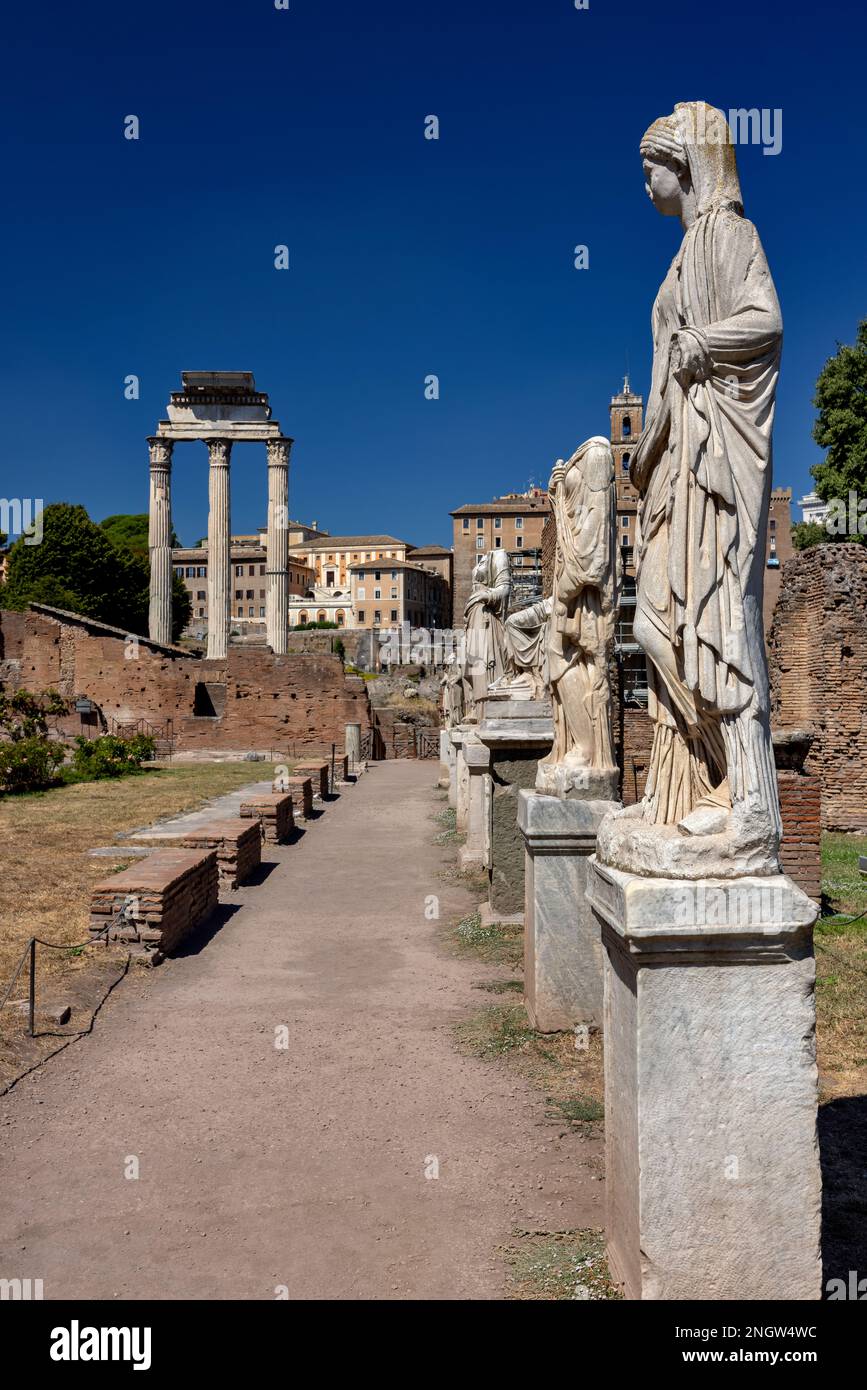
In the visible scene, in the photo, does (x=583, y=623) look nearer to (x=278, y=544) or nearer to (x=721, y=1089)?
(x=721, y=1089)

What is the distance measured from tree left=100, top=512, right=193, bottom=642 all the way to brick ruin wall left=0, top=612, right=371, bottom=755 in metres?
20.2

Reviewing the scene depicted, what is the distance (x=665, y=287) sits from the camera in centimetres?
307

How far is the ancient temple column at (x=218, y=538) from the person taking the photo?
42.6 m

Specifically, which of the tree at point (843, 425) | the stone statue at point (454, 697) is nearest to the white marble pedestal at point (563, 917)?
the stone statue at point (454, 697)

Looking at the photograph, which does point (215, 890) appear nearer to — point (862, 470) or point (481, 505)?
point (862, 470)

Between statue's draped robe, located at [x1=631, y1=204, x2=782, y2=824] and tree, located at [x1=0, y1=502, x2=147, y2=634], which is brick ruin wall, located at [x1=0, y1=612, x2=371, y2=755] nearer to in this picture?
tree, located at [x1=0, y1=502, x2=147, y2=634]

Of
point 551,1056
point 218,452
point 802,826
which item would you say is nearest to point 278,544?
point 218,452

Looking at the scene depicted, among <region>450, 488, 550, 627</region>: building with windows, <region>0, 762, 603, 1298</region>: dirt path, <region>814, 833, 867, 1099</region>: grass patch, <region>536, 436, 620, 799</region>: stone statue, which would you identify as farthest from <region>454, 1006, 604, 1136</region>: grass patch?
<region>450, 488, 550, 627</region>: building with windows

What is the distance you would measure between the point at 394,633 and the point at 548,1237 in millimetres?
77600

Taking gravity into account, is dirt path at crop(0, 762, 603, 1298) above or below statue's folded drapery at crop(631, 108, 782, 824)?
below

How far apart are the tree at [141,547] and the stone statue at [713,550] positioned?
186 ft

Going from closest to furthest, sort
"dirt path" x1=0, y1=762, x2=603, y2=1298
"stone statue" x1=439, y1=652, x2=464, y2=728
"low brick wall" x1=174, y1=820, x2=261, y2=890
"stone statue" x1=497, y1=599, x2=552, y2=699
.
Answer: "dirt path" x1=0, y1=762, x2=603, y2=1298, "low brick wall" x1=174, y1=820, x2=261, y2=890, "stone statue" x1=497, y1=599, x2=552, y2=699, "stone statue" x1=439, y1=652, x2=464, y2=728

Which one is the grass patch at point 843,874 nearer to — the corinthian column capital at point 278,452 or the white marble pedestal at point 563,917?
the white marble pedestal at point 563,917

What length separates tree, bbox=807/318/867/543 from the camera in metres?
25.2
